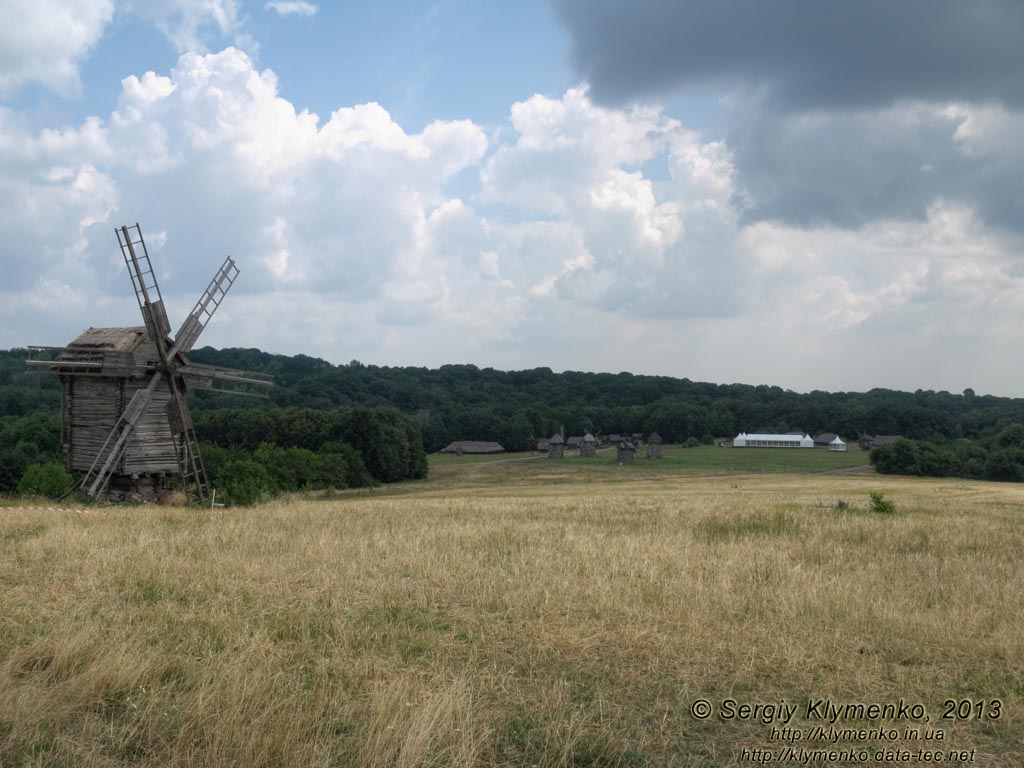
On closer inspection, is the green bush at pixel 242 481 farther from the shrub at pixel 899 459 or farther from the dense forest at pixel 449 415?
the shrub at pixel 899 459

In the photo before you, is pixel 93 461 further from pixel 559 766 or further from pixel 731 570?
pixel 559 766

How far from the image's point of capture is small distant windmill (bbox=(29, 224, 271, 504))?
29953 mm

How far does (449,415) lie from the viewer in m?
138

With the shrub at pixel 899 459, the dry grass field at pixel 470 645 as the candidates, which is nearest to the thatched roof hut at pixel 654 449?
the shrub at pixel 899 459

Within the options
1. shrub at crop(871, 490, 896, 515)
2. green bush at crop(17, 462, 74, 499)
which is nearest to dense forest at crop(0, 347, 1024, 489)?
green bush at crop(17, 462, 74, 499)

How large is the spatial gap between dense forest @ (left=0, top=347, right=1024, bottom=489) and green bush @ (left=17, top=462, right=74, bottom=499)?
14.7 feet

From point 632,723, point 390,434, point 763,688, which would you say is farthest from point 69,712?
point 390,434

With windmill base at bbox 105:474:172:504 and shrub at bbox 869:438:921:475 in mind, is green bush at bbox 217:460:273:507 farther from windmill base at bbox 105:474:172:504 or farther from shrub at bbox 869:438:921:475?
shrub at bbox 869:438:921:475

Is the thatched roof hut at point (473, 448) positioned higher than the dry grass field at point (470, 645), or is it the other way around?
the dry grass field at point (470, 645)

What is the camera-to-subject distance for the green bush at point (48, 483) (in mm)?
32094

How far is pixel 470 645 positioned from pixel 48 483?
3051cm

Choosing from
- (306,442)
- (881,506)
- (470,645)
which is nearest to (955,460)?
(306,442)

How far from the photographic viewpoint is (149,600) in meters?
9.73

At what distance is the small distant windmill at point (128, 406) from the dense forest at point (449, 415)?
5.91 feet
